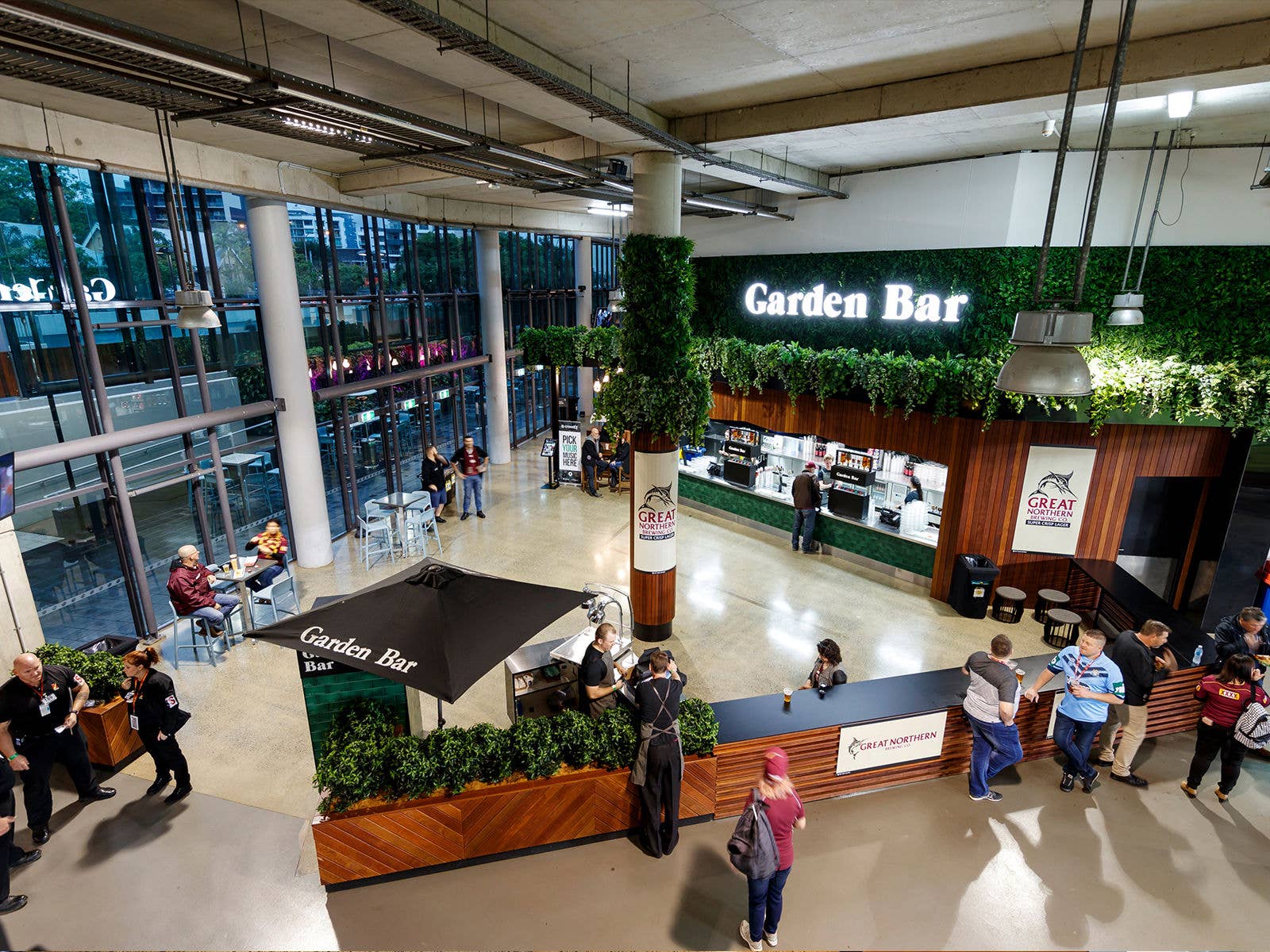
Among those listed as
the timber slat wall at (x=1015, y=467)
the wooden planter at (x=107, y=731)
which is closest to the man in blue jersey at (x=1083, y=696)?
the timber slat wall at (x=1015, y=467)

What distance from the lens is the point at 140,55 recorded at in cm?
350

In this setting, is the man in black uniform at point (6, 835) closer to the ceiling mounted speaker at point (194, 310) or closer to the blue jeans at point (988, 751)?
the ceiling mounted speaker at point (194, 310)

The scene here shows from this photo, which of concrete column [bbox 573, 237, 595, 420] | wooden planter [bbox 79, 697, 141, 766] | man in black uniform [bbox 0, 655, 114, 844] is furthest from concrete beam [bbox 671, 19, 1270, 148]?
concrete column [bbox 573, 237, 595, 420]

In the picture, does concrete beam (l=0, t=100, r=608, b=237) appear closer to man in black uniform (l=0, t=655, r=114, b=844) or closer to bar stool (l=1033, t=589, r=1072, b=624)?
man in black uniform (l=0, t=655, r=114, b=844)

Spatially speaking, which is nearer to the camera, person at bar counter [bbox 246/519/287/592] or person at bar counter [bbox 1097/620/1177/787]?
person at bar counter [bbox 1097/620/1177/787]

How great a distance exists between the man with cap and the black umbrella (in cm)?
623

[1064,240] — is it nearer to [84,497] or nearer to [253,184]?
[253,184]

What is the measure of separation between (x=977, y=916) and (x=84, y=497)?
29.7 ft

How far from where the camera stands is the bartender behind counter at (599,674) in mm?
5262

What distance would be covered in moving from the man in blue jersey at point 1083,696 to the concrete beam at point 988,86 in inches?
168

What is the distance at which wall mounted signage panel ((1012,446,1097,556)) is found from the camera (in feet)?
27.9

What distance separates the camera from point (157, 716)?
17.1 feet

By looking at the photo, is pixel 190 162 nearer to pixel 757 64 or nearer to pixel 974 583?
pixel 757 64

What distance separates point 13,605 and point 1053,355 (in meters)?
8.89
